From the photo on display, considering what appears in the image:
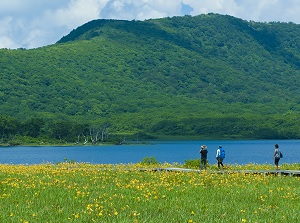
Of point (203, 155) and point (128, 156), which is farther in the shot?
point (128, 156)

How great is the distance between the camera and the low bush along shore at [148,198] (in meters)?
16.6

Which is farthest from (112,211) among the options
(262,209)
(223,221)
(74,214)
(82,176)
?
(82,176)

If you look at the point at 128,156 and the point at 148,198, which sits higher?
the point at 148,198

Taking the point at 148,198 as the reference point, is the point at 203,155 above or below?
above

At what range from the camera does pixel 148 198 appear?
1995 cm

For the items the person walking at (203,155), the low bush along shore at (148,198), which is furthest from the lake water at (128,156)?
the low bush along shore at (148,198)

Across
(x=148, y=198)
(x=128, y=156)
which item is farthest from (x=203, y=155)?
(x=128, y=156)

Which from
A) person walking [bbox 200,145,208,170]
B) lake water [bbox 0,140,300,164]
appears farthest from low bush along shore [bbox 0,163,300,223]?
lake water [bbox 0,140,300,164]

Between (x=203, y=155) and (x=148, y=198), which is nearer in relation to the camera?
(x=148, y=198)

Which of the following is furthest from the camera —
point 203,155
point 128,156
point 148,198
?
point 128,156

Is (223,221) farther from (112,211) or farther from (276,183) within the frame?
(276,183)

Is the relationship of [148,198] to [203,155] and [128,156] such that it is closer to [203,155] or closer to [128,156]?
[203,155]

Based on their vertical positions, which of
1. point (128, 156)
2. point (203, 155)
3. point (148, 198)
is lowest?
point (128, 156)

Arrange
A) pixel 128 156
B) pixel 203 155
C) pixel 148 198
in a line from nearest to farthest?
pixel 148 198 < pixel 203 155 < pixel 128 156
